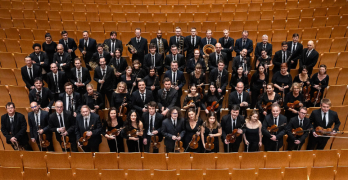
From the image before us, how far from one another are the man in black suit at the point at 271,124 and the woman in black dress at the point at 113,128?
1.08 meters

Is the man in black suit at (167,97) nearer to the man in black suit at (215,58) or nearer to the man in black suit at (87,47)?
the man in black suit at (215,58)

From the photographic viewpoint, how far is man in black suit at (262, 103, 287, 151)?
2188 millimetres

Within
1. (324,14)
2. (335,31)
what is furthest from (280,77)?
(324,14)

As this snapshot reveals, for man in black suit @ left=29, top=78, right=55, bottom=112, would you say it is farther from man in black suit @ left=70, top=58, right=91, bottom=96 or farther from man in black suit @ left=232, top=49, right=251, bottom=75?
man in black suit @ left=232, top=49, right=251, bottom=75

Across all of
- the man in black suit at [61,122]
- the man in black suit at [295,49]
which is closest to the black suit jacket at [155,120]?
the man in black suit at [61,122]

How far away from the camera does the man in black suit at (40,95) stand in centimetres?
247

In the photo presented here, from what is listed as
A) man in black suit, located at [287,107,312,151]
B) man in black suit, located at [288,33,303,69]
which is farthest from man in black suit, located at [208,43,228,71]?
man in black suit, located at [287,107,312,151]

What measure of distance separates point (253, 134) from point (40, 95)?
1.75 m

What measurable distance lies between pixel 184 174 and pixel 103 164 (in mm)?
608

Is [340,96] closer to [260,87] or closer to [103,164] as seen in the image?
[260,87]

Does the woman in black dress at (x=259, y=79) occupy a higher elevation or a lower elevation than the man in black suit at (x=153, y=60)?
lower

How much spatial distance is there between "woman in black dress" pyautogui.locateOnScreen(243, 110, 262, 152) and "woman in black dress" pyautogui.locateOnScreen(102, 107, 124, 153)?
0.95m

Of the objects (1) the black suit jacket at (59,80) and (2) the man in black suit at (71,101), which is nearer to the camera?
(2) the man in black suit at (71,101)

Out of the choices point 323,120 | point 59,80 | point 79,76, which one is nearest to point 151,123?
point 79,76
